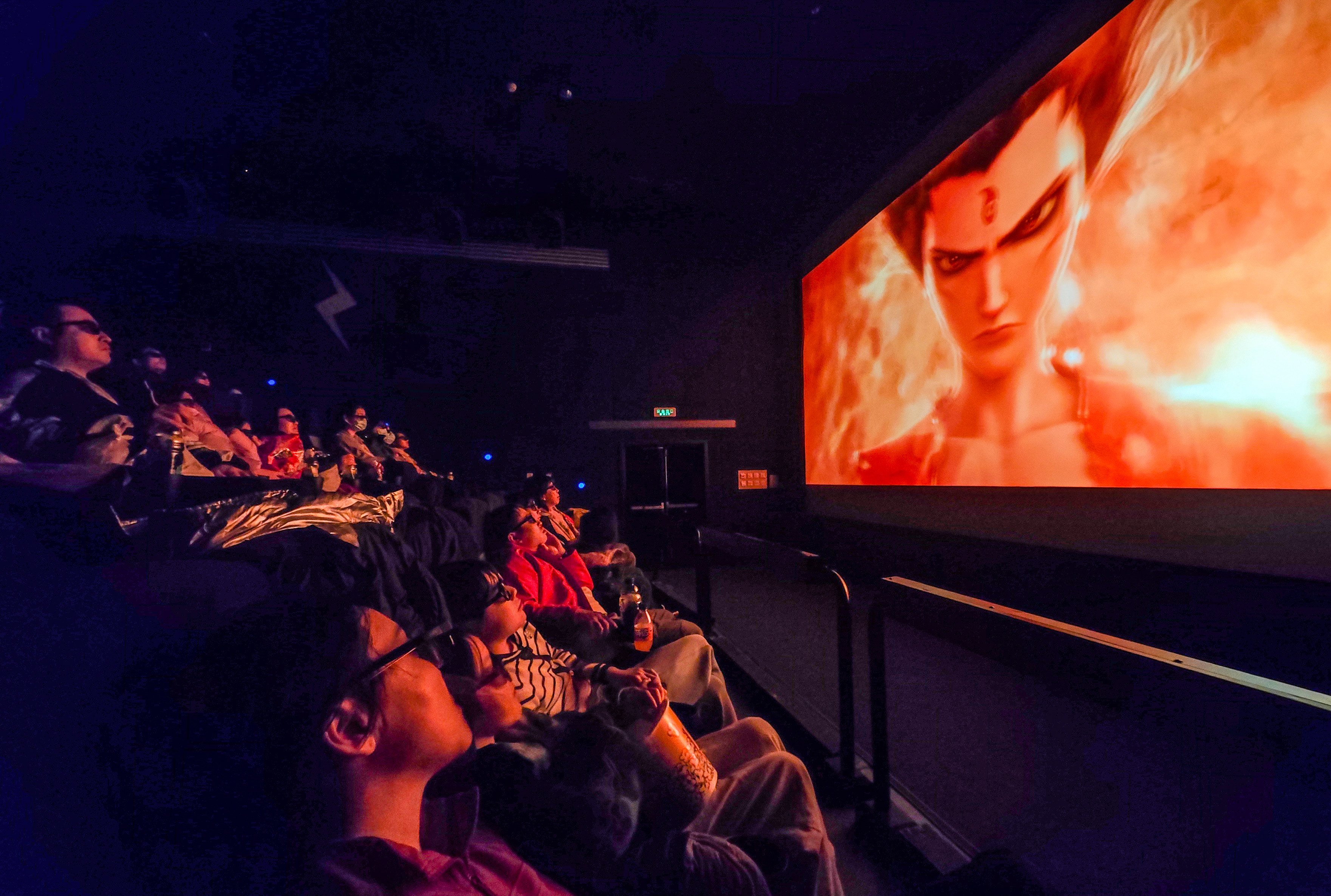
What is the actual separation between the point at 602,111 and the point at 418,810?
3.77 metres

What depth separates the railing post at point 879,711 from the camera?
52.3 inches

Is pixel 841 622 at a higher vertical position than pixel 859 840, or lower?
higher

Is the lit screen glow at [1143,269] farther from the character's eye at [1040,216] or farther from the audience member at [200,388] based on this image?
the audience member at [200,388]

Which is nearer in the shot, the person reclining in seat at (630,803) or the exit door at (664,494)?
the person reclining in seat at (630,803)

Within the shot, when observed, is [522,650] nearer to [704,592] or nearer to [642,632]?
[642,632]

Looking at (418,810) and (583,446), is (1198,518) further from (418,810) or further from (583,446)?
(583,446)

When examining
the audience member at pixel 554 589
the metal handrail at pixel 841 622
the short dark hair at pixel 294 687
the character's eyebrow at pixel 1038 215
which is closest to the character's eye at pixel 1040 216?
the character's eyebrow at pixel 1038 215

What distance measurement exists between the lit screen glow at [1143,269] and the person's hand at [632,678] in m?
2.13

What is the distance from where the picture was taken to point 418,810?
0.54 metres

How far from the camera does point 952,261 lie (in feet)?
9.86

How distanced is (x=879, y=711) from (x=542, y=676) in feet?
3.13

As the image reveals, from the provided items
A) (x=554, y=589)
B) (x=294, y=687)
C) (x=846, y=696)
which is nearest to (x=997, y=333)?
(x=846, y=696)

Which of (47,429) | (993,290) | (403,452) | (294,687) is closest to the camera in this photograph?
(294,687)

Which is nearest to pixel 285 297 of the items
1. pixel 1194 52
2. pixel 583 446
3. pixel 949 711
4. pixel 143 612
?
pixel 583 446
